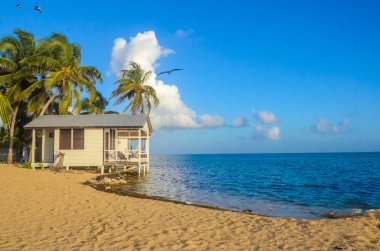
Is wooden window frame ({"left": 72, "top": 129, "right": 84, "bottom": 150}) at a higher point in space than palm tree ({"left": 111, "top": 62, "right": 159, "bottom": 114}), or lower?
lower

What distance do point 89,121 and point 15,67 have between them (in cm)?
906

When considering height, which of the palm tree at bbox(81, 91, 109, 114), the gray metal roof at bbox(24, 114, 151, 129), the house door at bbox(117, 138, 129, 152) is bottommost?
the house door at bbox(117, 138, 129, 152)

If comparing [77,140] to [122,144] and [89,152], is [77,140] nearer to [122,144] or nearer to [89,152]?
[89,152]

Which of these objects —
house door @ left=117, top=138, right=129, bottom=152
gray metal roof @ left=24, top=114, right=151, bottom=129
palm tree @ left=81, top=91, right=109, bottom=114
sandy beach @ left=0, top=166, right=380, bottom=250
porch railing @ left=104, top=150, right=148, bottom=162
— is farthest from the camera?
palm tree @ left=81, top=91, right=109, bottom=114

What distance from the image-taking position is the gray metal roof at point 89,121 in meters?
21.9

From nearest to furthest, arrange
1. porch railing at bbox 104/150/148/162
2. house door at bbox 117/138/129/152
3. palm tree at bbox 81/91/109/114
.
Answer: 1. porch railing at bbox 104/150/148/162
2. house door at bbox 117/138/129/152
3. palm tree at bbox 81/91/109/114

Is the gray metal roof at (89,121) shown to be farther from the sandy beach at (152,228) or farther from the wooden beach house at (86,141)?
the sandy beach at (152,228)

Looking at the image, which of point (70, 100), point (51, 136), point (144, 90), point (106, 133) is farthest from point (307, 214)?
point (144, 90)

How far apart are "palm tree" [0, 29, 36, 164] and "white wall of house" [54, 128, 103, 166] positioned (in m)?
6.51

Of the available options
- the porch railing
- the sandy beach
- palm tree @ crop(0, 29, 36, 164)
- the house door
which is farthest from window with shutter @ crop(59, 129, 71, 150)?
the sandy beach

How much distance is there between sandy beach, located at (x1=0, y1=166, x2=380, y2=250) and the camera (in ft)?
21.2

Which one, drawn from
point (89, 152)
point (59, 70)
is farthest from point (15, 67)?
point (89, 152)

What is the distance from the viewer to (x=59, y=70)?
26.6m

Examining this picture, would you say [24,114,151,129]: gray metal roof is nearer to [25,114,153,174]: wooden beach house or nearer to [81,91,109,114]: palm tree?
[25,114,153,174]: wooden beach house
